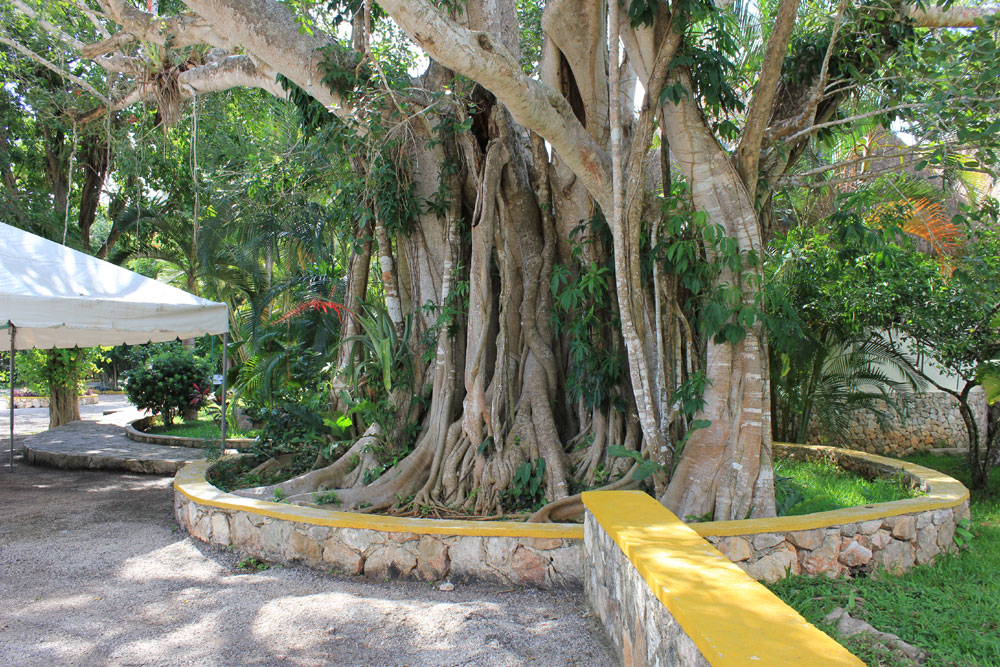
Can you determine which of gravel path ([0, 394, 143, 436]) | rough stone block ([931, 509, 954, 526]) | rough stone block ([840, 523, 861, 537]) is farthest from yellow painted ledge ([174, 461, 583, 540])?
gravel path ([0, 394, 143, 436])

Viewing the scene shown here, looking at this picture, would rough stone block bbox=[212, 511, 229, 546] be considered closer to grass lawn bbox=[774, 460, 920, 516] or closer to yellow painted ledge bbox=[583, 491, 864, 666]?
yellow painted ledge bbox=[583, 491, 864, 666]

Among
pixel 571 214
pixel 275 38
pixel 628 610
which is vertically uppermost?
pixel 275 38

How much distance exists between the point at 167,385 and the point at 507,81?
9.91 m

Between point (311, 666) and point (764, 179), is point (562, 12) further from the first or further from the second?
point (311, 666)

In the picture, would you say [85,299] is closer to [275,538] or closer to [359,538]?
[275,538]

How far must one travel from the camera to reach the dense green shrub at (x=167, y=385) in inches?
461

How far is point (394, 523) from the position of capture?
4.17 metres

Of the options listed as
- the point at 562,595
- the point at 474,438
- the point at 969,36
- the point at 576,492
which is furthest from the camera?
the point at 474,438

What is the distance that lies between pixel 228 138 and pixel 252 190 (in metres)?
4.22

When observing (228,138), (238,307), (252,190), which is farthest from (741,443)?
(238,307)

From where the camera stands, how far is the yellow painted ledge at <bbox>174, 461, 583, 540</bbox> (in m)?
3.98

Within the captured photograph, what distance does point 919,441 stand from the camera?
31.2ft

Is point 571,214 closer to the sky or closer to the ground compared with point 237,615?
closer to the sky

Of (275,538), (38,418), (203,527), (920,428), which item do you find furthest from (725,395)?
(38,418)
